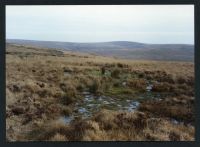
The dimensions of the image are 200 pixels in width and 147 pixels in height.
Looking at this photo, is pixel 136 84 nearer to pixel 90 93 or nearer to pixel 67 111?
pixel 90 93

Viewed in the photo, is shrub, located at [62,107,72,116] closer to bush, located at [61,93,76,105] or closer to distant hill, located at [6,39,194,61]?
bush, located at [61,93,76,105]

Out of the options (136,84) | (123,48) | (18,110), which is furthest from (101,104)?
(18,110)

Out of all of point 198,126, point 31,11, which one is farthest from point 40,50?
point 198,126

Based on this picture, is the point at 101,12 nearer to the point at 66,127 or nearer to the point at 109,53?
the point at 109,53

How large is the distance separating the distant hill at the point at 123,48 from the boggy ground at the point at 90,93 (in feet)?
0.60

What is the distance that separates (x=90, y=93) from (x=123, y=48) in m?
1.11

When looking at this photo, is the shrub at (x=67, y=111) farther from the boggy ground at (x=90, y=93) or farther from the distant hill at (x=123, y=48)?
the distant hill at (x=123, y=48)

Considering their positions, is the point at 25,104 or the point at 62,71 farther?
the point at 62,71

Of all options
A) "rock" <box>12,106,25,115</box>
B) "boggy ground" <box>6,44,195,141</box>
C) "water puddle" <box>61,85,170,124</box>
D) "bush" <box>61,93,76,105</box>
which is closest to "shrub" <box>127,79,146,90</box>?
"boggy ground" <box>6,44,195,141</box>

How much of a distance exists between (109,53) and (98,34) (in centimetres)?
84

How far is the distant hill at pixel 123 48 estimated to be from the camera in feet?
24.2

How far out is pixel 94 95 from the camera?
7246 mm

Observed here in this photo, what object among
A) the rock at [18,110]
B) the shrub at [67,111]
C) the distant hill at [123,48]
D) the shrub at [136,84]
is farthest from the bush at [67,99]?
the shrub at [136,84]

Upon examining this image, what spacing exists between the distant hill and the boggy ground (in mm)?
182
